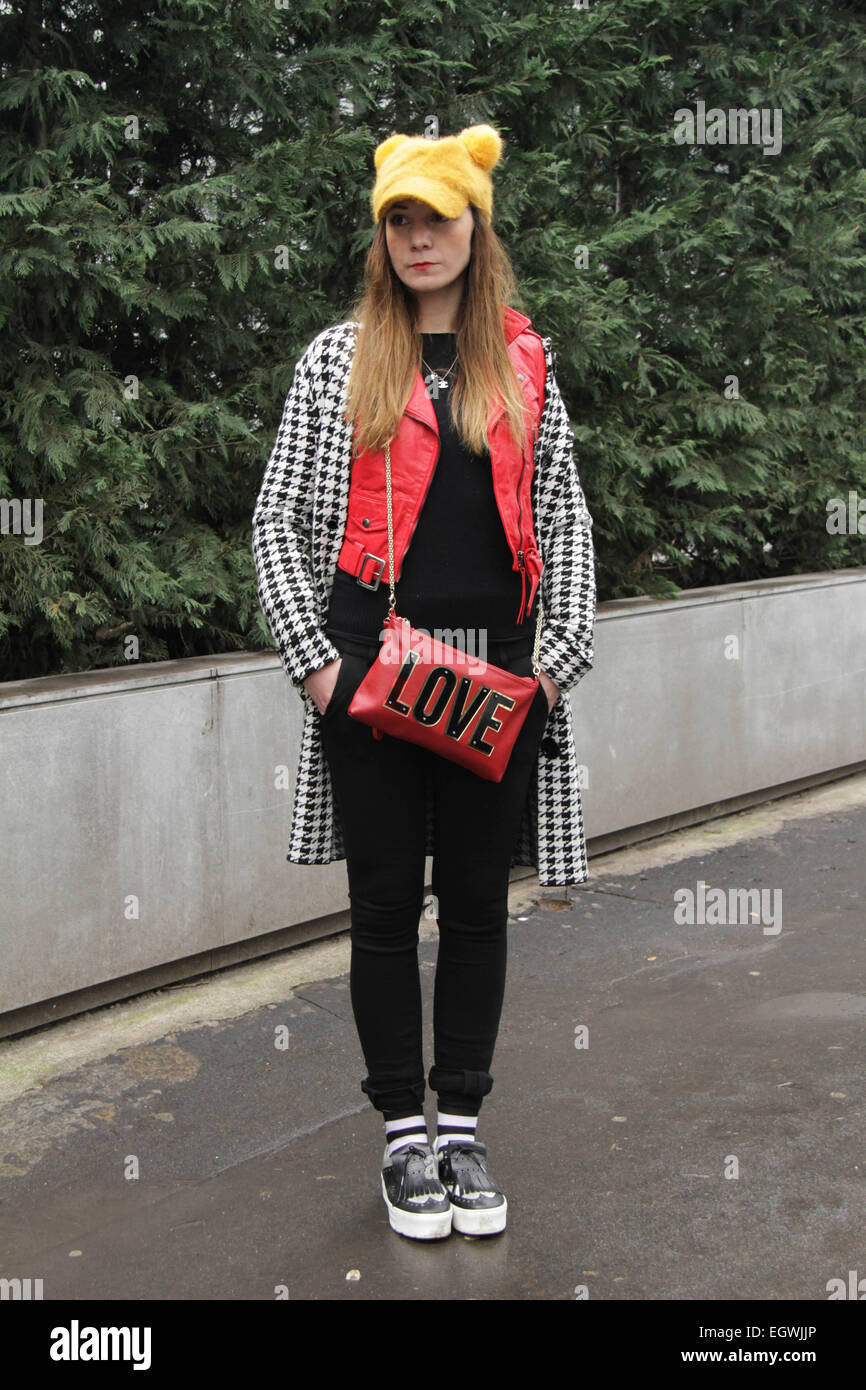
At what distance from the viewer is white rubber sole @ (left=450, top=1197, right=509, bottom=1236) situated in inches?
116

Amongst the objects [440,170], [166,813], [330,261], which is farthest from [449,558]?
[330,261]

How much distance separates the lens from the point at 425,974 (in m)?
4.70

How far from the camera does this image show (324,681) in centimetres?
283

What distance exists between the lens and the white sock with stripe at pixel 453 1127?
120 inches

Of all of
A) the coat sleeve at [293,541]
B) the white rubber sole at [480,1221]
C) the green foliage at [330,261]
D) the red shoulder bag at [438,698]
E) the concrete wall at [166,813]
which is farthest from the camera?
the green foliage at [330,261]

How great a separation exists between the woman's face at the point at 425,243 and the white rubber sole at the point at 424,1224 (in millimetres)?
1816

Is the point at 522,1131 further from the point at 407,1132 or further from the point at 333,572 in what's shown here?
the point at 333,572

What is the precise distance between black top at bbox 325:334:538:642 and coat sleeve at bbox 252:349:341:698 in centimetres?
9

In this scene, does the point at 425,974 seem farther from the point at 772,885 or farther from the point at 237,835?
the point at 772,885

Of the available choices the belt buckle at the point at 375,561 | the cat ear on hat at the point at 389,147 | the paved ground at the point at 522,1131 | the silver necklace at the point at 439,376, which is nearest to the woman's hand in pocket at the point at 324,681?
the belt buckle at the point at 375,561

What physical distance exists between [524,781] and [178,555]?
6.74 feet

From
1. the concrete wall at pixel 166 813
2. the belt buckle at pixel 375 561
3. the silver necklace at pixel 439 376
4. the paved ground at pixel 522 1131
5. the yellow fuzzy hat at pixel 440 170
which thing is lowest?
the paved ground at pixel 522 1131

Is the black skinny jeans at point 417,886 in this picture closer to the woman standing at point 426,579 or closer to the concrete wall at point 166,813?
the woman standing at point 426,579
